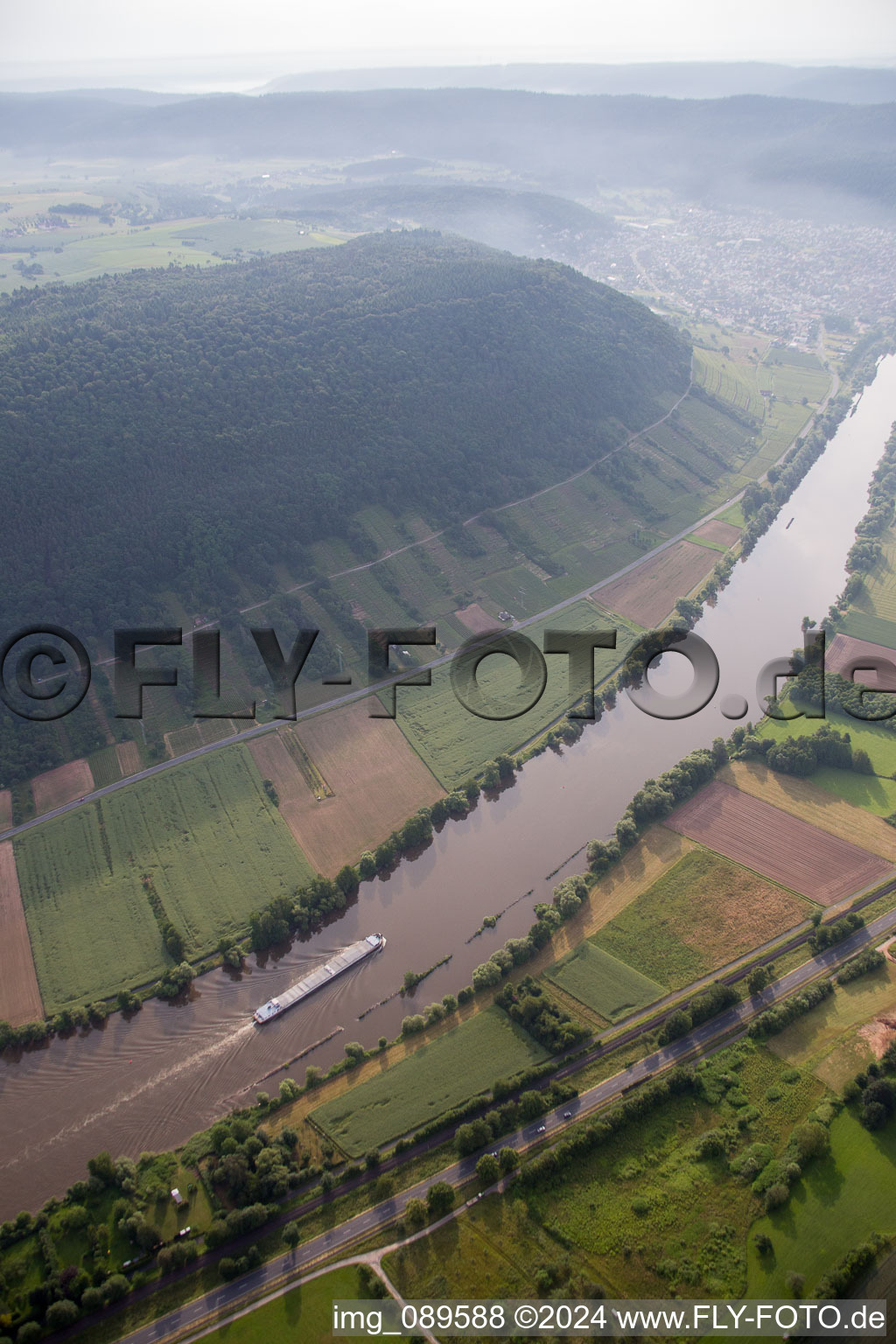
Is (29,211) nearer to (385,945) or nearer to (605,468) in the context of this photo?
(605,468)

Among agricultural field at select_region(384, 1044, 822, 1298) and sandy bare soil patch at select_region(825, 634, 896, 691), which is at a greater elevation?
sandy bare soil patch at select_region(825, 634, 896, 691)

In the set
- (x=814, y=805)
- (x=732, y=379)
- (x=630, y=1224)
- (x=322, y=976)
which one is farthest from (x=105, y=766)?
(x=732, y=379)

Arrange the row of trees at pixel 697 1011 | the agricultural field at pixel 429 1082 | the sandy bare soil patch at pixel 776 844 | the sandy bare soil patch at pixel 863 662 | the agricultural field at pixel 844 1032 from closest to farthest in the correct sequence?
the agricultural field at pixel 429 1082
the agricultural field at pixel 844 1032
the row of trees at pixel 697 1011
the sandy bare soil patch at pixel 776 844
the sandy bare soil patch at pixel 863 662

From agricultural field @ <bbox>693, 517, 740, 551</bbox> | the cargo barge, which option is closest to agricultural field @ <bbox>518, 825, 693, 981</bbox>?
the cargo barge

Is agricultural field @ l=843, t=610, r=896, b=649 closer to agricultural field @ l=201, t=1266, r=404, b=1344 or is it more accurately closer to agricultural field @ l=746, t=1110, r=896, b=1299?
agricultural field @ l=746, t=1110, r=896, b=1299

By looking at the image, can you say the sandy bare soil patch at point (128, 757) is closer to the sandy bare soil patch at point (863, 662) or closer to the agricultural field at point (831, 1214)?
the agricultural field at point (831, 1214)

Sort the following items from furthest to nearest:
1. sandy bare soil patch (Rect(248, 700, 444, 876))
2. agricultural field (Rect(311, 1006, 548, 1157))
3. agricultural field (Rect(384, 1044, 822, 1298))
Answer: sandy bare soil patch (Rect(248, 700, 444, 876)) → agricultural field (Rect(311, 1006, 548, 1157)) → agricultural field (Rect(384, 1044, 822, 1298))

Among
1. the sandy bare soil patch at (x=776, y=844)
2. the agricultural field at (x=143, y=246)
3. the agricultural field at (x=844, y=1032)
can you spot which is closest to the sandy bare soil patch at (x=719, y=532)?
the sandy bare soil patch at (x=776, y=844)
